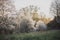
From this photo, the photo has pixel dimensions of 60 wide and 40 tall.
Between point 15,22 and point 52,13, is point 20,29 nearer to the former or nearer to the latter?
point 15,22

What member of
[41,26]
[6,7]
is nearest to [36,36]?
[41,26]

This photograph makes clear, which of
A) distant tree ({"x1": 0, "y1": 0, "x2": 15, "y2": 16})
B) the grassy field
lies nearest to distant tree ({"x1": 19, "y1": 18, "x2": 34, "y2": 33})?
the grassy field

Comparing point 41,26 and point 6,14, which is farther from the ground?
point 6,14

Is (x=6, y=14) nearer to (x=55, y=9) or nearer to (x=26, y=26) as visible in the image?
(x=26, y=26)

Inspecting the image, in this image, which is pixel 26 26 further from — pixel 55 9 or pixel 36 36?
pixel 55 9

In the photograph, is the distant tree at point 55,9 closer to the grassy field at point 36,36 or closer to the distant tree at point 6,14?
the grassy field at point 36,36

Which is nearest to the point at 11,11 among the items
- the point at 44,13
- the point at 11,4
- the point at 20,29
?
the point at 11,4

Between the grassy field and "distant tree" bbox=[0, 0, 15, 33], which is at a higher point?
"distant tree" bbox=[0, 0, 15, 33]

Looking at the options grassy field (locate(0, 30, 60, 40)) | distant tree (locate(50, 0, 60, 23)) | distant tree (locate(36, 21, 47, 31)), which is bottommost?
grassy field (locate(0, 30, 60, 40))

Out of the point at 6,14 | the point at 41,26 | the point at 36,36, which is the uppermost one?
the point at 6,14

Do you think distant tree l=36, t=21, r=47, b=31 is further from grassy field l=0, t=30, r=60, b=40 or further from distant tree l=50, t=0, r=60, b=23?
distant tree l=50, t=0, r=60, b=23

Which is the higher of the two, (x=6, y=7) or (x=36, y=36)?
(x=6, y=7)

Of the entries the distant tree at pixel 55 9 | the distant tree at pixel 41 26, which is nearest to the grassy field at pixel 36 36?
the distant tree at pixel 41 26

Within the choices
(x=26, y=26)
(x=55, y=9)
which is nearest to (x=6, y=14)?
(x=26, y=26)
